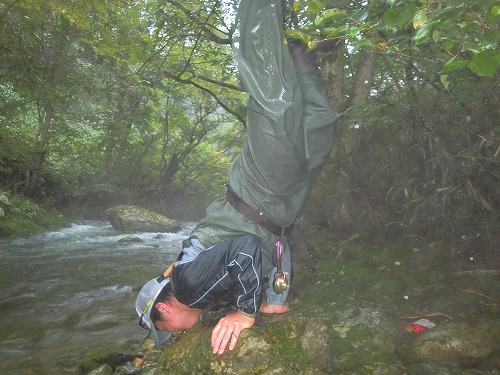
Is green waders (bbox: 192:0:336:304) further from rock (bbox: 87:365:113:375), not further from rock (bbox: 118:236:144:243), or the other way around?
rock (bbox: 118:236:144:243)

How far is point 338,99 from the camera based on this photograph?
19.7 feet

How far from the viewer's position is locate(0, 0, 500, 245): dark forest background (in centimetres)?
199

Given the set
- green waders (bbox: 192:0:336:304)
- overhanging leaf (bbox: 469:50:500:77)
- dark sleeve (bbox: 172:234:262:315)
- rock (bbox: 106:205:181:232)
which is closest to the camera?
overhanging leaf (bbox: 469:50:500:77)

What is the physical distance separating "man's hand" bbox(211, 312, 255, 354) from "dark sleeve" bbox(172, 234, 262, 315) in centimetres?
12

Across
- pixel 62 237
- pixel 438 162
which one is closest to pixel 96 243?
pixel 62 237

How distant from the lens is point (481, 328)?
306 centimetres

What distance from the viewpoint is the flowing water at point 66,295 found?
412 centimetres

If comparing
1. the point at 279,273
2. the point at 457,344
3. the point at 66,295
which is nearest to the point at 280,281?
the point at 279,273

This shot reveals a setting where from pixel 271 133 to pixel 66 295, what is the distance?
5408 mm

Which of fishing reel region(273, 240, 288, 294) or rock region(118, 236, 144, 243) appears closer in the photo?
fishing reel region(273, 240, 288, 294)

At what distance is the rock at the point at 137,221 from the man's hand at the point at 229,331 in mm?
10669

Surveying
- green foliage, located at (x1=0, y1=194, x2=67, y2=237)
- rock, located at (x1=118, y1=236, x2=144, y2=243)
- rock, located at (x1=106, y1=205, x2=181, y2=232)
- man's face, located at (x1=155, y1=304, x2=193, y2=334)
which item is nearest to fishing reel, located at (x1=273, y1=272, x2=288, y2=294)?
man's face, located at (x1=155, y1=304, x2=193, y2=334)

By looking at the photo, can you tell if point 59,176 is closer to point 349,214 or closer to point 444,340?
point 349,214

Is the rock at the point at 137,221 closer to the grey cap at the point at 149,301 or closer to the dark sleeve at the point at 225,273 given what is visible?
the grey cap at the point at 149,301
